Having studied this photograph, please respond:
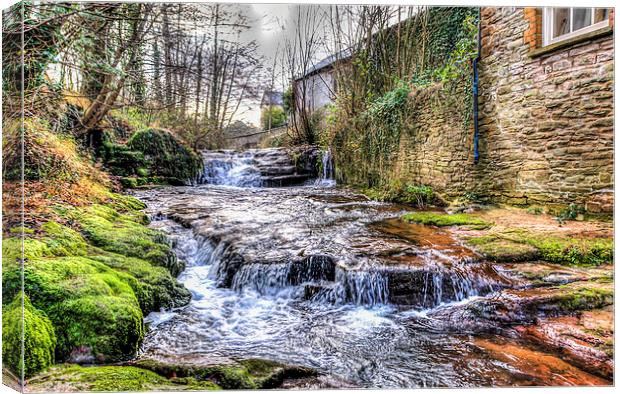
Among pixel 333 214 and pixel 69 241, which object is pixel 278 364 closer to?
pixel 69 241

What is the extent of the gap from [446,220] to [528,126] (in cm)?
140

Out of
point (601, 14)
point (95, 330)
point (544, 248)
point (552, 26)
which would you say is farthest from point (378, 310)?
point (552, 26)

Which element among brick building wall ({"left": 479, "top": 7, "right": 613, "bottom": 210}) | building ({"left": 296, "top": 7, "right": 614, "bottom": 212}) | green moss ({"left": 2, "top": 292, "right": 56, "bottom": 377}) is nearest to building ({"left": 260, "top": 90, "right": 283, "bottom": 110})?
building ({"left": 296, "top": 7, "right": 614, "bottom": 212})

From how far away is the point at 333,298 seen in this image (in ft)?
10.2

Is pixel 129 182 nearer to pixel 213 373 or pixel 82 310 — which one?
pixel 82 310

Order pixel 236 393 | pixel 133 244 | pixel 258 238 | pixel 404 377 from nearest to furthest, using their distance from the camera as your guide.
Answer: pixel 236 393, pixel 404 377, pixel 133 244, pixel 258 238

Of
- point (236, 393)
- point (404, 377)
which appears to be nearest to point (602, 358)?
point (404, 377)

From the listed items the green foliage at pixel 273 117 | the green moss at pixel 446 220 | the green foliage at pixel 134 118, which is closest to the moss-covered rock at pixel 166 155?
the green foliage at pixel 134 118

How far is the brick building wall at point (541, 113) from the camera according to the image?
322 centimetres

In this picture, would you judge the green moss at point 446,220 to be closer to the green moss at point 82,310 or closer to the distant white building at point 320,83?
the green moss at point 82,310

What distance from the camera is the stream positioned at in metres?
2.19

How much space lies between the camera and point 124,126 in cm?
802

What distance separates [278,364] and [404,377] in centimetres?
71

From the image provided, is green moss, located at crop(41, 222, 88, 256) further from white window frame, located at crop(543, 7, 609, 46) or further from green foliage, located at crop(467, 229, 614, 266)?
white window frame, located at crop(543, 7, 609, 46)
